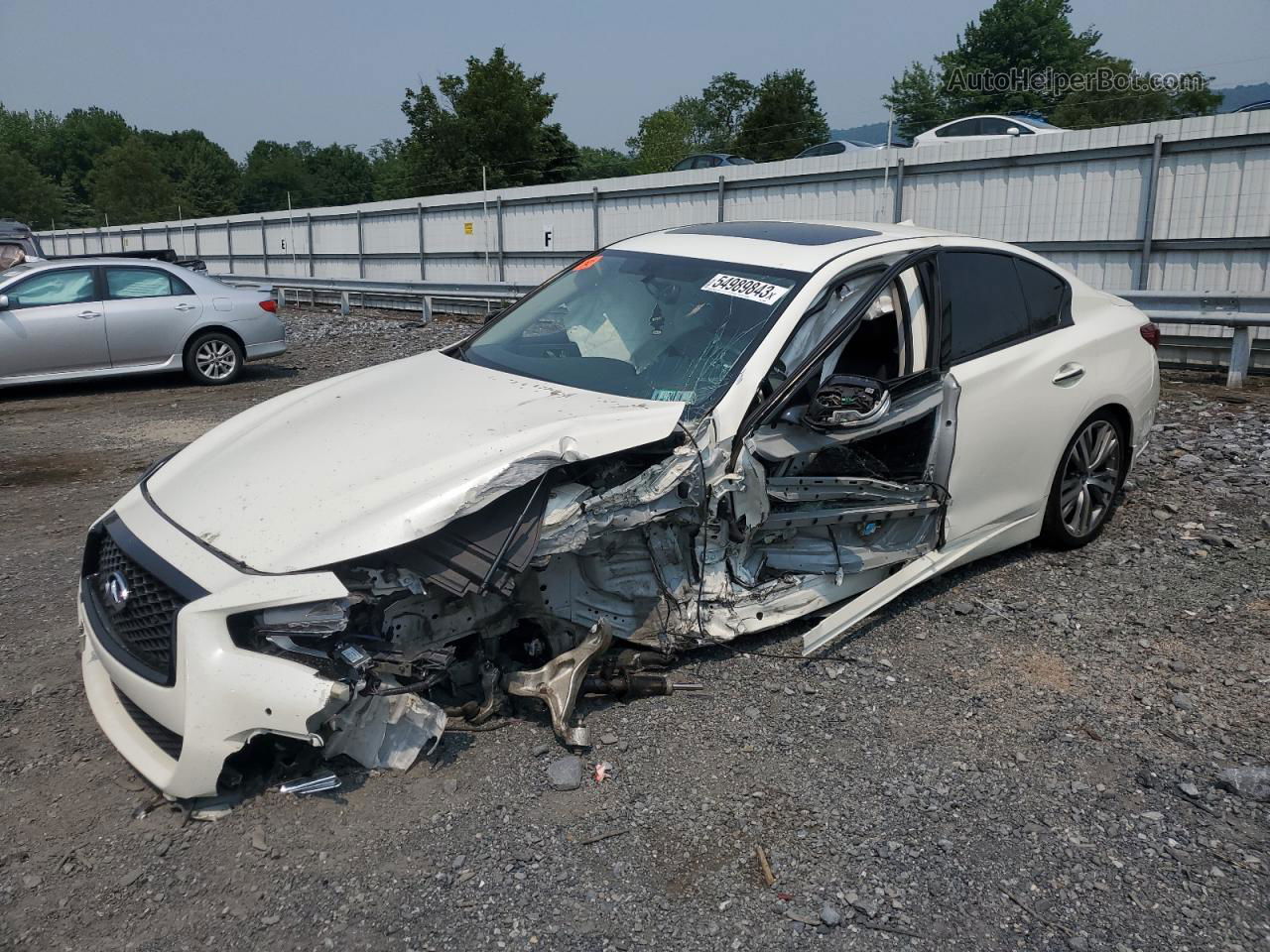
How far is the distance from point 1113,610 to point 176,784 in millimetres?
3933

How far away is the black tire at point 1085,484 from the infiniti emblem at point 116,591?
163 inches

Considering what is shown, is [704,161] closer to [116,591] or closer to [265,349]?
[265,349]

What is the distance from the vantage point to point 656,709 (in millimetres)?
3648

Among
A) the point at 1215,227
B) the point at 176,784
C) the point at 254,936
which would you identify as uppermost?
the point at 1215,227

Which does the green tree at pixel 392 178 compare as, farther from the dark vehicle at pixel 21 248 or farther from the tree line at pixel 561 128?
the dark vehicle at pixel 21 248

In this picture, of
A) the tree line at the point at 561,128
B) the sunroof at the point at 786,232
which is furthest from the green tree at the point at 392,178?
the sunroof at the point at 786,232

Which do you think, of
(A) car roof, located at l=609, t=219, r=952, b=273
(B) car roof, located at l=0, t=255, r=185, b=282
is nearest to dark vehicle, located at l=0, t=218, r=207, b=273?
(B) car roof, located at l=0, t=255, r=185, b=282

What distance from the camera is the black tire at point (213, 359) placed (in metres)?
11.7

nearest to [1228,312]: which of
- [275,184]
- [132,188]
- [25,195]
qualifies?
[132,188]

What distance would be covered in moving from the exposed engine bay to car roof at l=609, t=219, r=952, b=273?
0.71 metres

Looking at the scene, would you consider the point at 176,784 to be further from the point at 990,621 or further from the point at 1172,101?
the point at 1172,101

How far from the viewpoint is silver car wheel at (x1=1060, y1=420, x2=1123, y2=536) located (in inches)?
200

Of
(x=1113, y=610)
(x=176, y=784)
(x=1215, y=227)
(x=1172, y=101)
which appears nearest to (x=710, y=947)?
(x=176, y=784)

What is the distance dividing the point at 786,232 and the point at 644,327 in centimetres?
97
